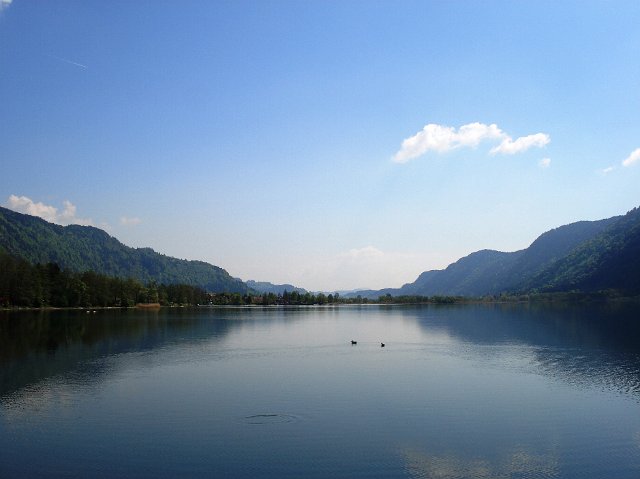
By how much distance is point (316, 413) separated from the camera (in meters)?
36.4

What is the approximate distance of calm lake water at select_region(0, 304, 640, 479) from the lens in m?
26.0

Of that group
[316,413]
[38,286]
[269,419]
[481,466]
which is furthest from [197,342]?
[38,286]

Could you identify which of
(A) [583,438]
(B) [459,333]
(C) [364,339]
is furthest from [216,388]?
(B) [459,333]

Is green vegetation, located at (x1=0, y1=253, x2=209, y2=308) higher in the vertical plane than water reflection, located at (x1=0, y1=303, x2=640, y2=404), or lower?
higher

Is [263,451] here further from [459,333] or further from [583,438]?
[459,333]

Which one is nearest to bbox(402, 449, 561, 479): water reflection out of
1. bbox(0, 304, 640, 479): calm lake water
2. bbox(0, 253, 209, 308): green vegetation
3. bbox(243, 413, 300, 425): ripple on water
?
bbox(0, 304, 640, 479): calm lake water

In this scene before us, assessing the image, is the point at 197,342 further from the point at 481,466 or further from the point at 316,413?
the point at 481,466

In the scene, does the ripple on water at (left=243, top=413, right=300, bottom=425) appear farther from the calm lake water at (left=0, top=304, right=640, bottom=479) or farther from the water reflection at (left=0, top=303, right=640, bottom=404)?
the water reflection at (left=0, top=303, right=640, bottom=404)

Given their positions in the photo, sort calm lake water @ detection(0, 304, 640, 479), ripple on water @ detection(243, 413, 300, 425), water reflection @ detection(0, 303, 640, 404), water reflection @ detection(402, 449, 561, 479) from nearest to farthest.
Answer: water reflection @ detection(402, 449, 561, 479) < calm lake water @ detection(0, 304, 640, 479) < ripple on water @ detection(243, 413, 300, 425) < water reflection @ detection(0, 303, 640, 404)

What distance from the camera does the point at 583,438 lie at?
30.8m

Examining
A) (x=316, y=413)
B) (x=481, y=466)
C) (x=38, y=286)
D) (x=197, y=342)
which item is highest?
(x=38, y=286)

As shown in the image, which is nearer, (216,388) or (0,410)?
(0,410)

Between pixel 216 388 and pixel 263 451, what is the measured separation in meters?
18.6

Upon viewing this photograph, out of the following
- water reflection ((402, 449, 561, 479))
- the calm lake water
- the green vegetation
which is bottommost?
water reflection ((402, 449, 561, 479))
